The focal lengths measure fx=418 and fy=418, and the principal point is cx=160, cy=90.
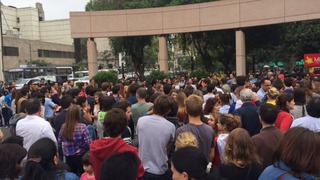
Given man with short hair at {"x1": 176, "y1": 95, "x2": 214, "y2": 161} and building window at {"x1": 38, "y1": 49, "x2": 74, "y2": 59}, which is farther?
building window at {"x1": 38, "y1": 49, "x2": 74, "y2": 59}

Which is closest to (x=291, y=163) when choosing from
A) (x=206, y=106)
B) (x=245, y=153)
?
(x=245, y=153)

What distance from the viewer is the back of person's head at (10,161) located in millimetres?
3588

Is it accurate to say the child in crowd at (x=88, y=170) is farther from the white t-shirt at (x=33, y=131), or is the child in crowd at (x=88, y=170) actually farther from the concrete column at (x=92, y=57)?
the concrete column at (x=92, y=57)

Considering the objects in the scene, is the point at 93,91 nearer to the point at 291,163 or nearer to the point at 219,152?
the point at 219,152

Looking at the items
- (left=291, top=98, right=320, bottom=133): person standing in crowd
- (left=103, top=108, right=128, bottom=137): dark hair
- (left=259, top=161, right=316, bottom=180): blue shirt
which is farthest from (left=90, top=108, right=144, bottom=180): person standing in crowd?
(left=291, top=98, right=320, bottom=133): person standing in crowd

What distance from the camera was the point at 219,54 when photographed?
127 feet

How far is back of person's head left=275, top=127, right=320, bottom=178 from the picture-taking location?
2908 millimetres

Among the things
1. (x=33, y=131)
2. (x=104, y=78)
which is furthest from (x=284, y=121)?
(x=104, y=78)

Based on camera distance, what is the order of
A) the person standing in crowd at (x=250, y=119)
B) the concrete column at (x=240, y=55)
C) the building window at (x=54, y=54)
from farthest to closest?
1. the building window at (x=54, y=54)
2. the concrete column at (x=240, y=55)
3. the person standing in crowd at (x=250, y=119)

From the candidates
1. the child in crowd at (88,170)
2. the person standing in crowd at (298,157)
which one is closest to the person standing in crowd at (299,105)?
the child in crowd at (88,170)

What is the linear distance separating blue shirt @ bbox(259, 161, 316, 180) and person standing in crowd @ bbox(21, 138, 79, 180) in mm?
1819

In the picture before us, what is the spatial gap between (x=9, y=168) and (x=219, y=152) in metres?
2.85

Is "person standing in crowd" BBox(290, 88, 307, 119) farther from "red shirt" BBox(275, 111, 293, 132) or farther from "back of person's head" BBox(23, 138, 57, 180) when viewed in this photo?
"back of person's head" BBox(23, 138, 57, 180)

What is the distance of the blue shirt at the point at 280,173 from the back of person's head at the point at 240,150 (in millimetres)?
1069
